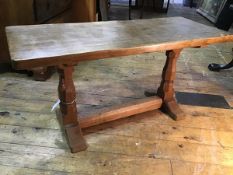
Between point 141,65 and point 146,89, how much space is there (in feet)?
1.58

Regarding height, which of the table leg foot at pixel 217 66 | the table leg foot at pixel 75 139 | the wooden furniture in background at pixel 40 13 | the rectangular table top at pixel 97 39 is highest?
the rectangular table top at pixel 97 39

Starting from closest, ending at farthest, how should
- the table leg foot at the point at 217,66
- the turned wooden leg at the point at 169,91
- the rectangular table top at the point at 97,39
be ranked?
the rectangular table top at the point at 97,39 < the turned wooden leg at the point at 169,91 < the table leg foot at the point at 217,66

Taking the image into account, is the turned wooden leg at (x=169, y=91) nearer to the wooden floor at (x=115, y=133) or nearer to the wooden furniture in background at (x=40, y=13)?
the wooden floor at (x=115, y=133)

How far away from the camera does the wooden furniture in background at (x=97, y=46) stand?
1.16m

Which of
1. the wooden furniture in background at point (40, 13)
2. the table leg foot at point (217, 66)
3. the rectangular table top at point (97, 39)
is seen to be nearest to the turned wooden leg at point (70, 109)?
the rectangular table top at point (97, 39)

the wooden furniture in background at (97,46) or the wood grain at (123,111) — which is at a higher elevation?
the wooden furniture in background at (97,46)

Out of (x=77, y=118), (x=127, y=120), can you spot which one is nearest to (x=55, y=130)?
(x=77, y=118)

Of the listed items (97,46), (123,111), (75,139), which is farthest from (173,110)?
(97,46)

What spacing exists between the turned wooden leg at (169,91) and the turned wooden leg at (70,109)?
0.63m

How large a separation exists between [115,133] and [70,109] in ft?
1.06

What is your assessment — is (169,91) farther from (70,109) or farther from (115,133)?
(70,109)

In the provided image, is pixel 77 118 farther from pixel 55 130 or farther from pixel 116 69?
pixel 116 69

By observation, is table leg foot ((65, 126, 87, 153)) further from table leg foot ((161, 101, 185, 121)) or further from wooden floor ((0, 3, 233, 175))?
table leg foot ((161, 101, 185, 121))

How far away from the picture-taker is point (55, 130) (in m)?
1.63
